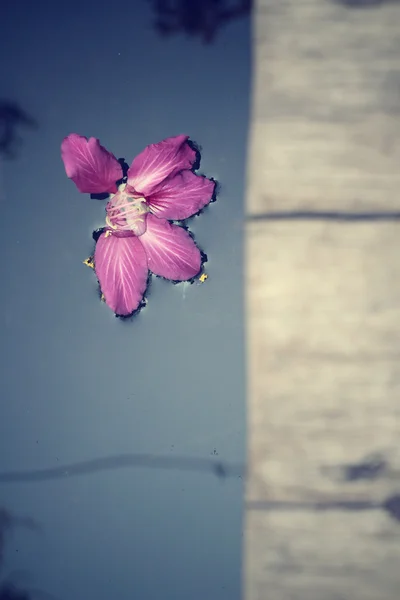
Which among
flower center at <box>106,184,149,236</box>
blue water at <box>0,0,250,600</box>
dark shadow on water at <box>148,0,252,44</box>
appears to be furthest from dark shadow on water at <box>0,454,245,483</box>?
dark shadow on water at <box>148,0,252,44</box>

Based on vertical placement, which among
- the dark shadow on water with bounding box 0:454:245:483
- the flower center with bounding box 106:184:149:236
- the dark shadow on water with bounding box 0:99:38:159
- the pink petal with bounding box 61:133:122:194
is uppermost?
the dark shadow on water with bounding box 0:99:38:159

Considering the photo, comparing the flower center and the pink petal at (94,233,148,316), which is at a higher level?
the flower center

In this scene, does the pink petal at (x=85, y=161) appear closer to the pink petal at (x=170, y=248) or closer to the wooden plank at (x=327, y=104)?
the pink petal at (x=170, y=248)

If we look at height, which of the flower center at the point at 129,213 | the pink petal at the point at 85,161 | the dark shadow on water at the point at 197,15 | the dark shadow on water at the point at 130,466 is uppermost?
the dark shadow on water at the point at 197,15

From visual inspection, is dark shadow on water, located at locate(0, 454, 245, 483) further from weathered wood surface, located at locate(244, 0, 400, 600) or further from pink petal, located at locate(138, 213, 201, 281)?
pink petal, located at locate(138, 213, 201, 281)

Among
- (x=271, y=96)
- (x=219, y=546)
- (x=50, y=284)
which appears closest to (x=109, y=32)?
(x=271, y=96)

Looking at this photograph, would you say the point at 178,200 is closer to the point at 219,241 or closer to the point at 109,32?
the point at 219,241

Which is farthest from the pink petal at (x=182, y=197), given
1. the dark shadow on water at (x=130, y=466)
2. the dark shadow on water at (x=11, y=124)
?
the dark shadow on water at (x=130, y=466)
